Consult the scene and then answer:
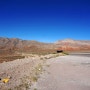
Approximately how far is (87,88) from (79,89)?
560 millimetres

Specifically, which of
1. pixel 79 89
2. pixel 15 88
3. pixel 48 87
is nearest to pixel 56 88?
pixel 48 87

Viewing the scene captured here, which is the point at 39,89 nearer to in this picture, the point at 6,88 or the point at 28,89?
the point at 28,89

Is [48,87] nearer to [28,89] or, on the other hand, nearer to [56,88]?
[56,88]

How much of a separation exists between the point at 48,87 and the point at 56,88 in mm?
505

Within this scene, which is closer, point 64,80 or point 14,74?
point 64,80

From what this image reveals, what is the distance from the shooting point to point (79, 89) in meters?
9.92

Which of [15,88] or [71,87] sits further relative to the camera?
[71,87]

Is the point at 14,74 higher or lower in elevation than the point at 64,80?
higher

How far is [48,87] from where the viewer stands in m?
10.3

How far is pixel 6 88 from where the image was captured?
9672 mm

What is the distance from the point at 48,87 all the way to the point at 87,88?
216 cm

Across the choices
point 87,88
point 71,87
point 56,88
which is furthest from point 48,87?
point 87,88

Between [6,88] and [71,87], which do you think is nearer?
[6,88]

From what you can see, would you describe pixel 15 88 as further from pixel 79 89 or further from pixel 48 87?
pixel 79 89
